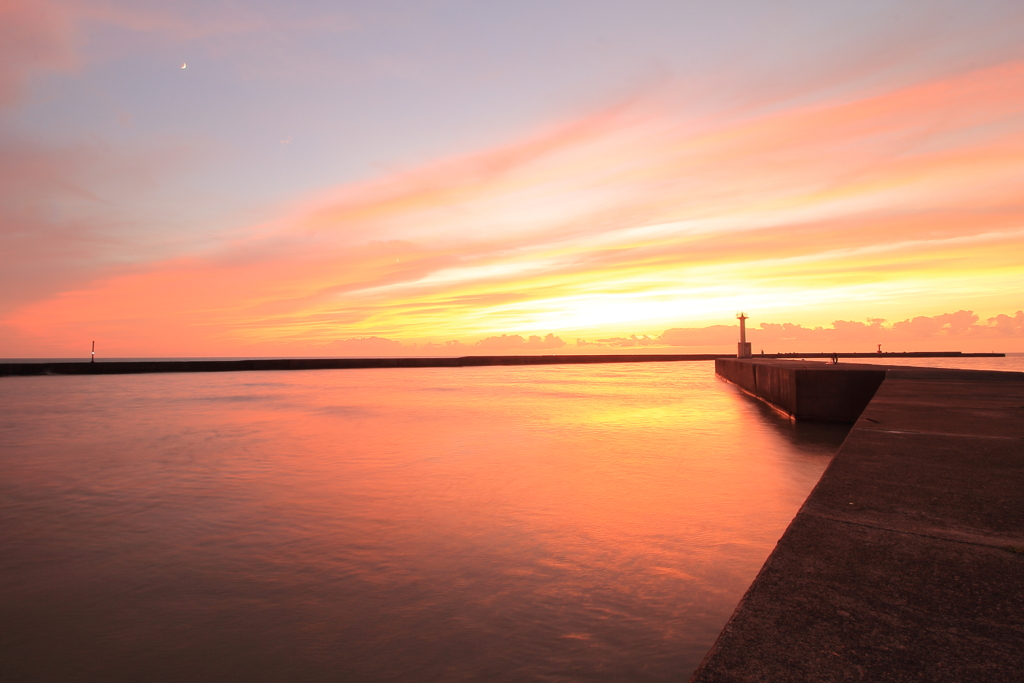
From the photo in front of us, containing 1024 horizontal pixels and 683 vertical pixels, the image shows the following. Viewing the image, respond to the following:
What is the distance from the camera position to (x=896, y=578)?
2.19m

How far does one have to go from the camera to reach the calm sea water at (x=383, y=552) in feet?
10.2

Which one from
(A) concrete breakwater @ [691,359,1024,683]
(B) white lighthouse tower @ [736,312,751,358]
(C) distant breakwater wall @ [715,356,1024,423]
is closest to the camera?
(A) concrete breakwater @ [691,359,1024,683]

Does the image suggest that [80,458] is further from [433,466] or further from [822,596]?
[822,596]

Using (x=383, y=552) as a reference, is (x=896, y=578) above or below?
above

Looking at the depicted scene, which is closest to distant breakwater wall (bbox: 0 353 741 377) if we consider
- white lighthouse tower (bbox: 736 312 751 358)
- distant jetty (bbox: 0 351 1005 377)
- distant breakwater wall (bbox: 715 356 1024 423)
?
distant jetty (bbox: 0 351 1005 377)

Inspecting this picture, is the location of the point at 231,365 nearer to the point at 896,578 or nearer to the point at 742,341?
the point at 742,341

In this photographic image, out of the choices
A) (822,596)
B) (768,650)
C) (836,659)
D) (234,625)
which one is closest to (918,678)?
(836,659)

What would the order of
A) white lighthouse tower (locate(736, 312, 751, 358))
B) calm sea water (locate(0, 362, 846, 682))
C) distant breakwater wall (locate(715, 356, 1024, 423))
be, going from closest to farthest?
1. calm sea water (locate(0, 362, 846, 682))
2. distant breakwater wall (locate(715, 356, 1024, 423))
3. white lighthouse tower (locate(736, 312, 751, 358))

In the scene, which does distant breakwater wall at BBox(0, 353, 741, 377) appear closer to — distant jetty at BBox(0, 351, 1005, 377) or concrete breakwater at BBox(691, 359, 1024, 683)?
distant jetty at BBox(0, 351, 1005, 377)

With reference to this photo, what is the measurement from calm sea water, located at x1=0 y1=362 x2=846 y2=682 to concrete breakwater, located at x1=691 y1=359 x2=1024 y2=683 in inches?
41.6

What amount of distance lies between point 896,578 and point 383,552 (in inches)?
145

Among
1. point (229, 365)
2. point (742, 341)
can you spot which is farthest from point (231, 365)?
point (742, 341)

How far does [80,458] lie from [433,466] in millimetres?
5702

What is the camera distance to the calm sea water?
10.2 ft
